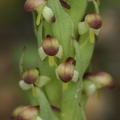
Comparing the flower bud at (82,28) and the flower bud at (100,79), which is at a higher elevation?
the flower bud at (82,28)

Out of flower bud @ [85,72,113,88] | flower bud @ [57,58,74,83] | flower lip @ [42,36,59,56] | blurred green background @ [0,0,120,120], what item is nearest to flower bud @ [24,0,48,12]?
flower lip @ [42,36,59,56]

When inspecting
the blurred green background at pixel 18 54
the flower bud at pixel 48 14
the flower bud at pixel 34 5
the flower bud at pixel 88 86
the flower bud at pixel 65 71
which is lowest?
the blurred green background at pixel 18 54

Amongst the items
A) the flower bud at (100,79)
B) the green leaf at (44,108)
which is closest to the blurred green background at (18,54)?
the flower bud at (100,79)

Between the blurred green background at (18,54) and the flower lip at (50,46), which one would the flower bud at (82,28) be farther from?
the blurred green background at (18,54)

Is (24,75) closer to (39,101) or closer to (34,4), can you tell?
(39,101)

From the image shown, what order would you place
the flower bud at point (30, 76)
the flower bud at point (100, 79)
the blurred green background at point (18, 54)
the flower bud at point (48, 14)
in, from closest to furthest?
the flower bud at point (48, 14), the flower bud at point (30, 76), the flower bud at point (100, 79), the blurred green background at point (18, 54)

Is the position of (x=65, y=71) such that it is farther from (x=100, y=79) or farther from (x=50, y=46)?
(x=100, y=79)

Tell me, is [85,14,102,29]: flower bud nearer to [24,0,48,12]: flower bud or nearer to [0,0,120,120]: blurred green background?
[24,0,48,12]: flower bud
